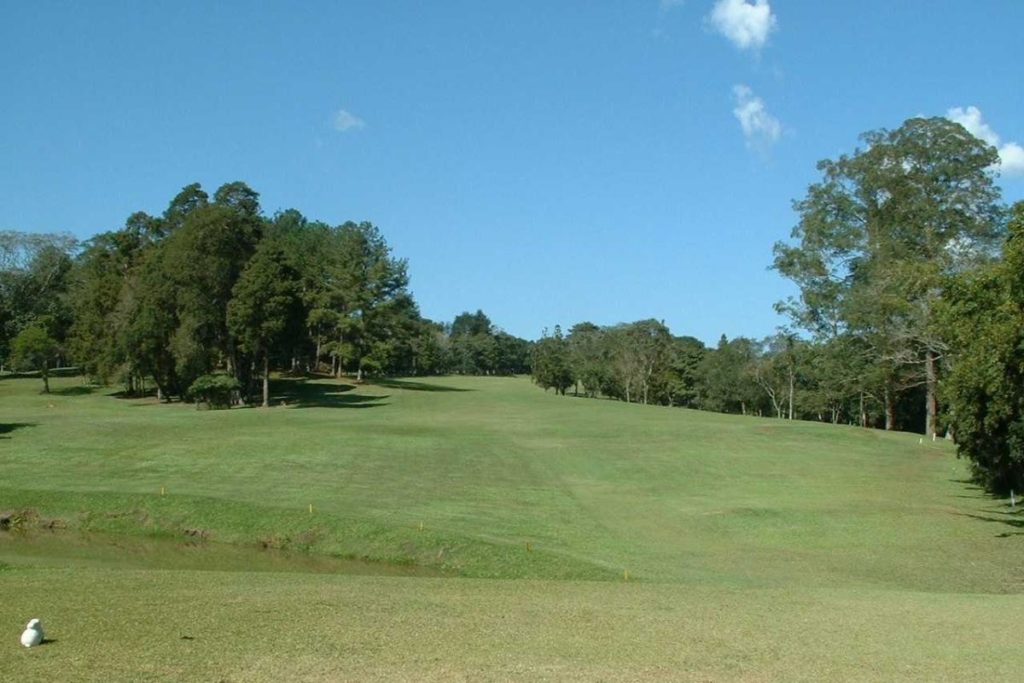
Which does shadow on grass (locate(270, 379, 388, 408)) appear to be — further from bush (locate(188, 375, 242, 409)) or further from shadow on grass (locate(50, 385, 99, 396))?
shadow on grass (locate(50, 385, 99, 396))

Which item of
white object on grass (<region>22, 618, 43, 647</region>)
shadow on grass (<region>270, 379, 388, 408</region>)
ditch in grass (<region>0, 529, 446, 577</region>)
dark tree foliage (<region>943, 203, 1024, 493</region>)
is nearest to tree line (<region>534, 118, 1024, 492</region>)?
dark tree foliage (<region>943, 203, 1024, 493</region>)

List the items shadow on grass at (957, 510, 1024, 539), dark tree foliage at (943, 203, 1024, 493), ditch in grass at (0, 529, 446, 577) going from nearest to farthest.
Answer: ditch in grass at (0, 529, 446, 577) < dark tree foliage at (943, 203, 1024, 493) < shadow on grass at (957, 510, 1024, 539)

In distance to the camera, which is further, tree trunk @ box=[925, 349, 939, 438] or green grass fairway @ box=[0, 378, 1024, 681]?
tree trunk @ box=[925, 349, 939, 438]

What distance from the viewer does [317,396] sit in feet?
273

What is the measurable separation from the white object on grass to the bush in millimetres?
60406

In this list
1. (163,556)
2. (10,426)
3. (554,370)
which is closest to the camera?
(163,556)

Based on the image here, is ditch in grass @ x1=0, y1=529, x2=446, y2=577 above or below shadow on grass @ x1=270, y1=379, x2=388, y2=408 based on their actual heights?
below

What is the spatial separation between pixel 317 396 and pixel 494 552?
201ft

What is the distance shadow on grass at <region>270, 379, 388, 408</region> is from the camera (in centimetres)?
7640

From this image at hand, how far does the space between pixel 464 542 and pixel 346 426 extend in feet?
104

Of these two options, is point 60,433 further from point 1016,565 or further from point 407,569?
point 1016,565

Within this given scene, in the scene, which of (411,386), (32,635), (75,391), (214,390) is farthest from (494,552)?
(411,386)

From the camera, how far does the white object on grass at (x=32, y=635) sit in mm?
10016

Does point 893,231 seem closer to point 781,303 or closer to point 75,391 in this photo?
point 781,303
